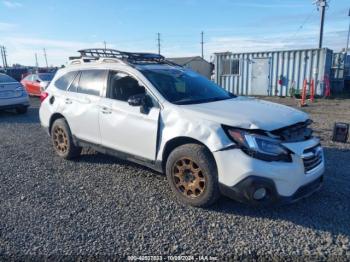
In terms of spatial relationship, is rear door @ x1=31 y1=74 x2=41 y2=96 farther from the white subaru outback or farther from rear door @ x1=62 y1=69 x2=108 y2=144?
rear door @ x1=62 y1=69 x2=108 y2=144

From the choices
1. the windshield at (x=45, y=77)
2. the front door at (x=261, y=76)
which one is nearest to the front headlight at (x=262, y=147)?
the front door at (x=261, y=76)

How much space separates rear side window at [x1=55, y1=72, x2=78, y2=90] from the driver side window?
1.23m

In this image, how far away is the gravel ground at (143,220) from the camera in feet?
9.49

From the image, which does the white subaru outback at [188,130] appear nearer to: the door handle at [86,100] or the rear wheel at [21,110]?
the door handle at [86,100]

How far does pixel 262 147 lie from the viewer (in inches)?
125

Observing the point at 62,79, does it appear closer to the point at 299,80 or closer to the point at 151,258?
the point at 151,258

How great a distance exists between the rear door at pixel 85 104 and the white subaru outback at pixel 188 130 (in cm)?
2

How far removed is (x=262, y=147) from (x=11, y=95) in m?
10.2

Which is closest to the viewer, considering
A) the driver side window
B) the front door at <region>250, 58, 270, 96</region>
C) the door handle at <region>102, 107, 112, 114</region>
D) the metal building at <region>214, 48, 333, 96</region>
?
the driver side window

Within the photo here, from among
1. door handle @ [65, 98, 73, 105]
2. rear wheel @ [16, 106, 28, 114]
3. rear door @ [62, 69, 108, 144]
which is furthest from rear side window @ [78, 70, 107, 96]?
rear wheel @ [16, 106, 28, 114]

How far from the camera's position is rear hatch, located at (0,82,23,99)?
1046 cm

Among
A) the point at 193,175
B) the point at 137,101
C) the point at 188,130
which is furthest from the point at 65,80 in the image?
the point at 193,175

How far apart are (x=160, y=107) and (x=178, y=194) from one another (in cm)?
115

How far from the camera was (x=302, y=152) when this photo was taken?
3.30 metres
